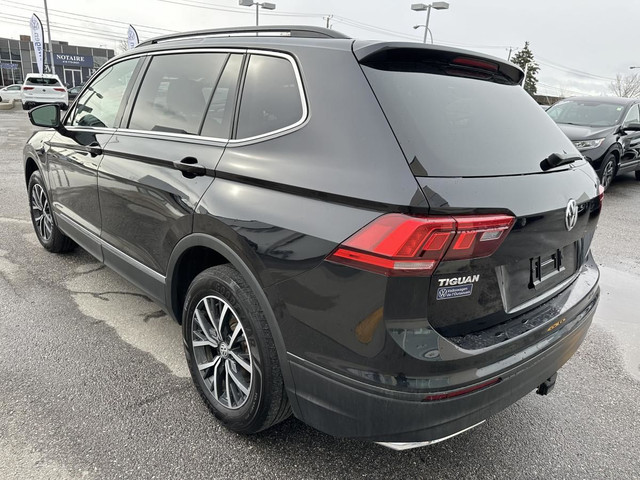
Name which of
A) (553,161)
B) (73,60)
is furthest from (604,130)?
(73,60)

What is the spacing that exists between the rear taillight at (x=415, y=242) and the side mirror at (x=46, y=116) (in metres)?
3.33

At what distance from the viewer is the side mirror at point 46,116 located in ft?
12.5

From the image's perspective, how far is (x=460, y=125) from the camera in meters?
1.91

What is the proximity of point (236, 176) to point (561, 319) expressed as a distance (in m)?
1.57

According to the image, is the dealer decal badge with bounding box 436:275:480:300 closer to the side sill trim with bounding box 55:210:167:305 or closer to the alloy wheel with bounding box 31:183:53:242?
the side sill trim with bounding box 55:210:167:305

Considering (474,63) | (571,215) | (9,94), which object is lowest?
(9,94)

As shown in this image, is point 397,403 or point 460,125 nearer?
point 397,403

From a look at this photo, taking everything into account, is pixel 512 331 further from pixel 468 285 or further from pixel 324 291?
pixel 324 291

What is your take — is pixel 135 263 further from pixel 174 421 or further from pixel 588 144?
pixel 588 144

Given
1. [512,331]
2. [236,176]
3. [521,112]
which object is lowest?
[512,331]

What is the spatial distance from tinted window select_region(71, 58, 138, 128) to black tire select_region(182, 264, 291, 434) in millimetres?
1578

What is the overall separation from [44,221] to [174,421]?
10.2 ft

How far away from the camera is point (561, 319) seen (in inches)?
82.5

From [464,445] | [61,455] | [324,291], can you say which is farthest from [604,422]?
[61,455]
